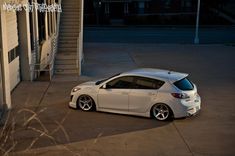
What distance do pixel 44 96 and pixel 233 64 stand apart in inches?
512

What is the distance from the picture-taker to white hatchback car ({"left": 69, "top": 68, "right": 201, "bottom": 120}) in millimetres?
12891

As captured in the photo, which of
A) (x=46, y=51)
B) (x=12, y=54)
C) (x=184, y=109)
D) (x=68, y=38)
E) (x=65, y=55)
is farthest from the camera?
(x=68, y=38)

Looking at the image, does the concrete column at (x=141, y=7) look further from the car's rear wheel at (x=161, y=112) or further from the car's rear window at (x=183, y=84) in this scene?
the car's rear wheel at (x=161, y=112)

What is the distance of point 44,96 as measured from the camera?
16.0 m

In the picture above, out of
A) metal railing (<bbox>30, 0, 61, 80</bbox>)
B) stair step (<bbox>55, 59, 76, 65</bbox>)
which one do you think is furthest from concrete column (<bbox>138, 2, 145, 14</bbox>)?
stair step (<bbox>55, 59, 76, 65</bbox>)

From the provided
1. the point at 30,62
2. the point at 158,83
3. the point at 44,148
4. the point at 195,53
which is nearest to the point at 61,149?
the point at 44,148

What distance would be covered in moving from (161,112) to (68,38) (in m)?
12.3

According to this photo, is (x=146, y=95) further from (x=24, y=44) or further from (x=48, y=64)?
(x=48, y=64)

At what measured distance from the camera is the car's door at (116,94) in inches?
528

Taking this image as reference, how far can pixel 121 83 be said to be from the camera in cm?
1359

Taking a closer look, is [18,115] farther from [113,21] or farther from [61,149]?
[113,21]

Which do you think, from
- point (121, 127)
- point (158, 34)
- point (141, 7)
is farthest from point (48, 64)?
point (141, 7)

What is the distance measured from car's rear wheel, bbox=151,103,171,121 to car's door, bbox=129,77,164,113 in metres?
0.23

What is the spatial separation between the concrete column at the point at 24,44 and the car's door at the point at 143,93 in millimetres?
6989
